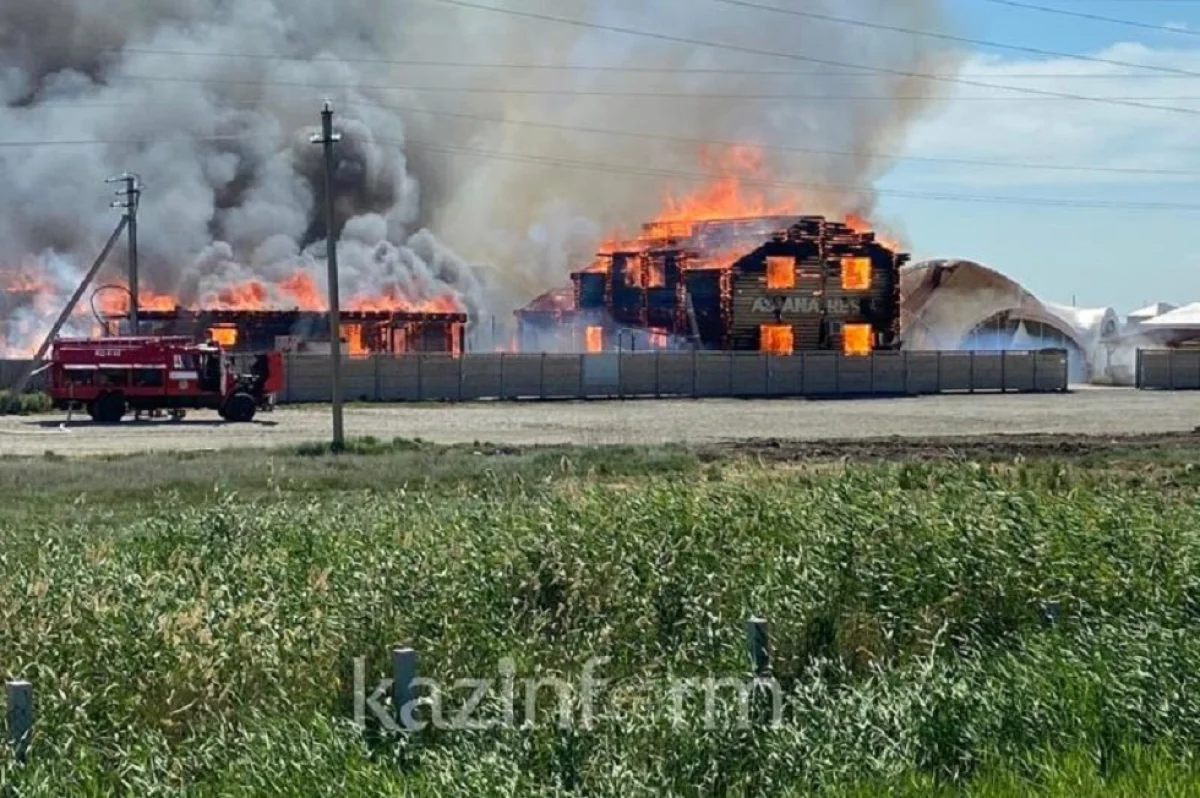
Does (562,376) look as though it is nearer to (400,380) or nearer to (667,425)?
(400,380)

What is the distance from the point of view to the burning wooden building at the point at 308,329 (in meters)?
61.4

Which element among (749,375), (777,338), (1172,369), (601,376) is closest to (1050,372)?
(1172,369)

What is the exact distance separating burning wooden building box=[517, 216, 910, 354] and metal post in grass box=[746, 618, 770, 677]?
6183 cm

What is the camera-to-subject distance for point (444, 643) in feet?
30.3

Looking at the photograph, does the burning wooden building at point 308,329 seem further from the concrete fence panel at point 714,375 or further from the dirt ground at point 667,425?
the dirt ground at point 667,425

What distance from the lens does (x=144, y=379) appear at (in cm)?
4362

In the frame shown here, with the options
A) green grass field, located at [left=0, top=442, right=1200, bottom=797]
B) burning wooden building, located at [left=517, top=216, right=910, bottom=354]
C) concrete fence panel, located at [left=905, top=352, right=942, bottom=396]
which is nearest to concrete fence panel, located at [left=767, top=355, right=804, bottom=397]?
concrete fence panel, located at [left=905, top=352, right=942, bottom=396]

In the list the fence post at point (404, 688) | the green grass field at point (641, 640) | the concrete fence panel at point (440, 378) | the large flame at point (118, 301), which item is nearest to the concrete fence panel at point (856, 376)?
the concrete fence panel at point (440, 378)

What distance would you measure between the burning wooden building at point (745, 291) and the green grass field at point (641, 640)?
187 ft

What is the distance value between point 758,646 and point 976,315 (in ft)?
258

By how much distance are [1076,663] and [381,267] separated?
69160mm

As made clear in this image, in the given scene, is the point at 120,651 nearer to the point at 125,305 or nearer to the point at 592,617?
the point at 592,617

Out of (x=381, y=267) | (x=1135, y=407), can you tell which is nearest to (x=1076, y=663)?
(x=1135, y=407)

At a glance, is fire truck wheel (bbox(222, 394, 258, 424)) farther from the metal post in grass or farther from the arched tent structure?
the arched tent structure
